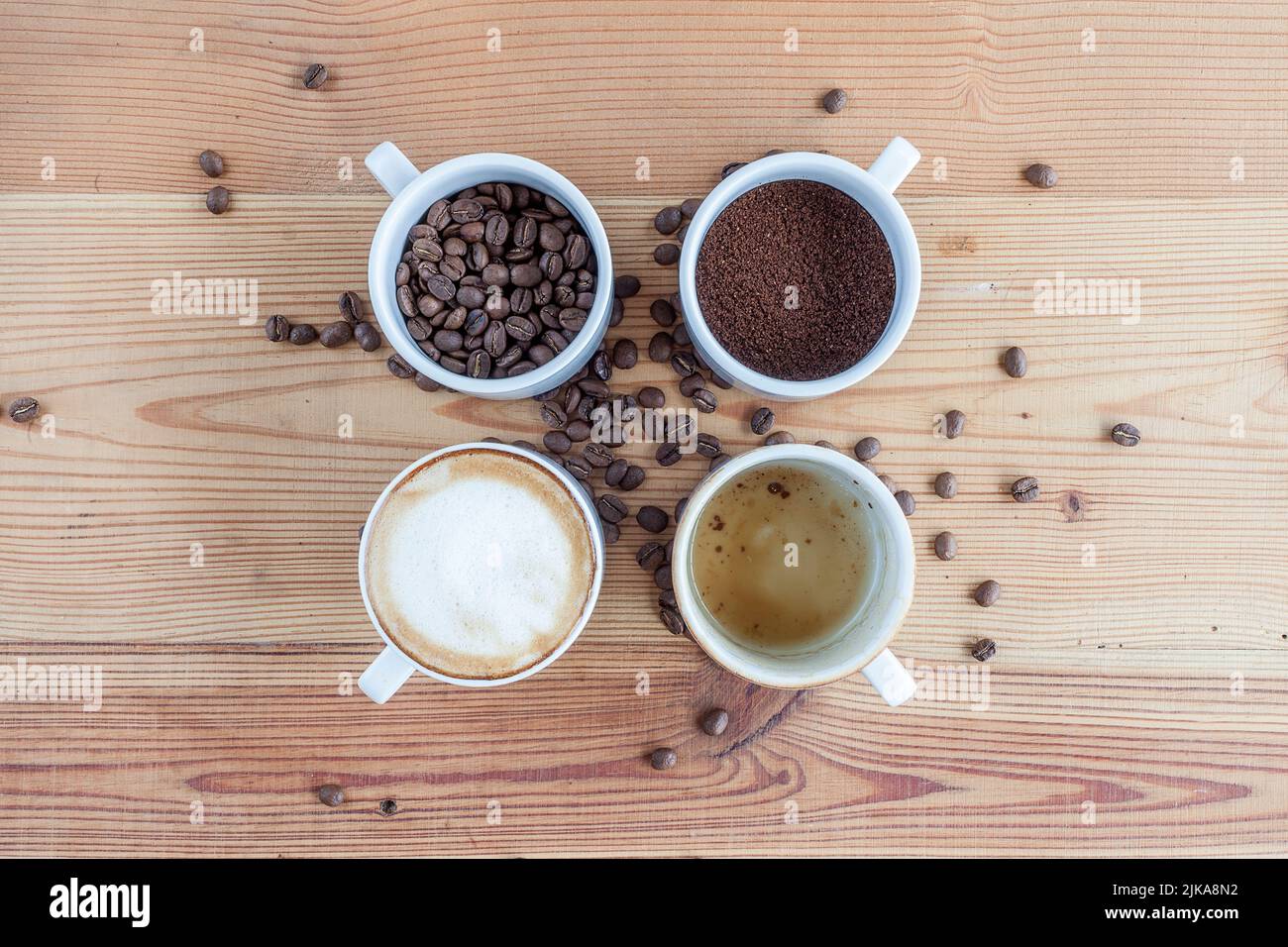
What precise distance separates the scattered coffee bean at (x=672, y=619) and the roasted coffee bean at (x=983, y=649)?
32 cm

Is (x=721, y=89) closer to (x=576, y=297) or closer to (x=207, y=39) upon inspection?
(x=576, y=297)

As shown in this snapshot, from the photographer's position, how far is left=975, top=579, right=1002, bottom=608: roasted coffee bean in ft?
2.99

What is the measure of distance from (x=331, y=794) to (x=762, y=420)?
624 mm

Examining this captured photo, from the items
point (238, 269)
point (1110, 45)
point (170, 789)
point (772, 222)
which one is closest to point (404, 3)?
point (238, 269)

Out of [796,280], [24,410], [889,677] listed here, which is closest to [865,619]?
[889,677]

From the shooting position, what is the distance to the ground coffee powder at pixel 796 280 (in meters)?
0.81

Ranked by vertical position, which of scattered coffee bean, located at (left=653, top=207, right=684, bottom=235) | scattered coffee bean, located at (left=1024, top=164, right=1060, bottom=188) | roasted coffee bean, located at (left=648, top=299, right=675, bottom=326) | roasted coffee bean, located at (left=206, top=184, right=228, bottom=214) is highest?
scattered coffee bean, located at (left=1024, top=164, right=1060, bottom=188)

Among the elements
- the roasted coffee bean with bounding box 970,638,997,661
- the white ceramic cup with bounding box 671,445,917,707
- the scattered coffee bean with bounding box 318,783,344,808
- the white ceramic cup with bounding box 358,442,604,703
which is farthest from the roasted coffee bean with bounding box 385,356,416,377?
the roasted coffee bean with bounding box 970,638,997,661

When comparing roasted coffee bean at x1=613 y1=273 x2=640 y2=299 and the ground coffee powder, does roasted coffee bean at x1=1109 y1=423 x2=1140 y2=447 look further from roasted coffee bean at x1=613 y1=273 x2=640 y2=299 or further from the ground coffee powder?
roasted coffee bean at x1=613 y1=273 x2=640 y2=299

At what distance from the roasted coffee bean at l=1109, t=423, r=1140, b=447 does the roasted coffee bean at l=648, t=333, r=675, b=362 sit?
49cm

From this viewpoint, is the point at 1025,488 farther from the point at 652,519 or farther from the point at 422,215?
the point at 422,215

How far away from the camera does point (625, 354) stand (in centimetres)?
89

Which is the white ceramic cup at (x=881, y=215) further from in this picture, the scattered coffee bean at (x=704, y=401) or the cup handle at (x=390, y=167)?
the cup handle at (x=390, y=167)

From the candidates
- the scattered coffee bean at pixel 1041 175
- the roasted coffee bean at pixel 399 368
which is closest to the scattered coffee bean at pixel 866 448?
the scattered coffee bean at pixel 1041 175
